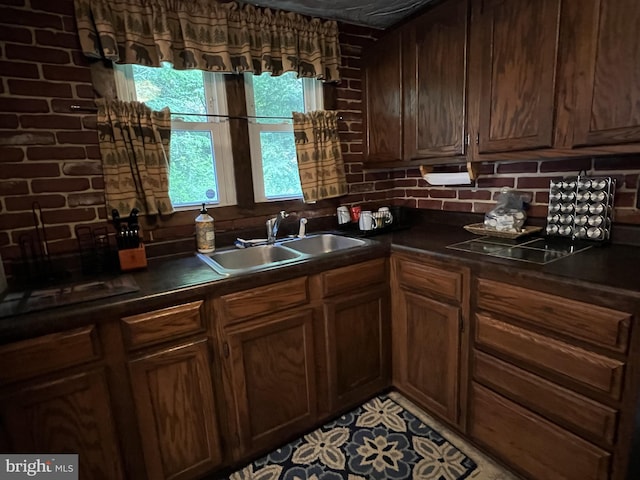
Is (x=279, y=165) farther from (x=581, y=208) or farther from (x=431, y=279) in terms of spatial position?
(x=581, y=208)

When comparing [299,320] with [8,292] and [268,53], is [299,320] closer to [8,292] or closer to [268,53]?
[8,292]

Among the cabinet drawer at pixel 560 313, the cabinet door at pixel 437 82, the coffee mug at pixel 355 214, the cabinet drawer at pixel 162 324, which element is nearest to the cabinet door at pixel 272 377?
the cabinet drawer at pixel 162 324

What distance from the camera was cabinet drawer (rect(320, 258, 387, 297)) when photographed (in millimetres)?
1662

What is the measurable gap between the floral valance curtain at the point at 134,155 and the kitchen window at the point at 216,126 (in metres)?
0.08

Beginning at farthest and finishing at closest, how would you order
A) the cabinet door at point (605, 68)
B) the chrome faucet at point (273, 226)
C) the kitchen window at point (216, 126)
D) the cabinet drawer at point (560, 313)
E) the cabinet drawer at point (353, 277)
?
the chrome faucet at point (273, 226) → the kitchen window at point (216, 126) → the cabinet drawer at point (353, 277) → the cabinet door at point (605, 68) → the cabinet drawer at point (560, 313)

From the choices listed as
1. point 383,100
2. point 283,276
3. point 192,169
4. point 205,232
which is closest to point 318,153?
point 383,100

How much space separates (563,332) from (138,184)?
6.43 ft

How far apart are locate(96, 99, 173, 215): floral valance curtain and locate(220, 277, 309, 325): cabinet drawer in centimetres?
71

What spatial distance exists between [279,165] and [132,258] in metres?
1.04

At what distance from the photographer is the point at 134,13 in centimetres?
159

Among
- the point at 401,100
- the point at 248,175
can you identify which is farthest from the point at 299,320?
the point at 401,100

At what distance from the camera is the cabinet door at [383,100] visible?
207cm

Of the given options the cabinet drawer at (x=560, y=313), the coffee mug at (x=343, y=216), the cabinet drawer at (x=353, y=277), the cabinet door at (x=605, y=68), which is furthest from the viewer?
the coffee mug at (x=343, y=216)

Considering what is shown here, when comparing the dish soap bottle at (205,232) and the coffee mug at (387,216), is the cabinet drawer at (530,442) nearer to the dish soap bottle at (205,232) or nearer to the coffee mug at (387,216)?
the coffee mug at (387,216)
